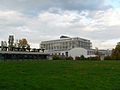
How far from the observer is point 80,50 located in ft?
529

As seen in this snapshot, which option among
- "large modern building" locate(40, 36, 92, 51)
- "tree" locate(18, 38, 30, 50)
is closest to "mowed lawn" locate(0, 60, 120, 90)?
"tree" locate(18, 38, 30, 50)

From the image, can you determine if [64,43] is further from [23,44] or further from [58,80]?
[58,80]

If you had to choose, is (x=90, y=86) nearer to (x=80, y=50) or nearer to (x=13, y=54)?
(x=13, y=54)

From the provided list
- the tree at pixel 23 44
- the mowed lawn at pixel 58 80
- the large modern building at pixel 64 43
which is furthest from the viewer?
the large modern building at pixel 64 43

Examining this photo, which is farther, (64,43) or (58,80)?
(64,43)

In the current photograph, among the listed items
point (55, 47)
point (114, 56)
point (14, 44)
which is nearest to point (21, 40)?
point (14, 44)

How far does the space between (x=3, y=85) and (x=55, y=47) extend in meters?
177

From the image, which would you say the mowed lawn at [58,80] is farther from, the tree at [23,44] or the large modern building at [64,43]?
the large modern building at [64,43]

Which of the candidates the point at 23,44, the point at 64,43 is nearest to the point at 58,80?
the point at 23,44

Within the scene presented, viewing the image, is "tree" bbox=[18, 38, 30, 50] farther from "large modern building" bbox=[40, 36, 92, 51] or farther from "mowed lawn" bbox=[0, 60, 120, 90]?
"mowed lawn" bbox=[0, 60, 120, 90]

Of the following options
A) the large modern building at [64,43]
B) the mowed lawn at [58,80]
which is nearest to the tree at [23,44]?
the large modern building at [64,43]

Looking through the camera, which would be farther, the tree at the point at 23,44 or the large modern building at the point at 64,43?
the large modern building at the point at 64,43

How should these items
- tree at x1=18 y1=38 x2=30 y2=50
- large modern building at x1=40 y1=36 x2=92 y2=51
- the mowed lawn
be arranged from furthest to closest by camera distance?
large modern building at x1=40 y1=36 x2=92 y2=51
tree at x1=18 y1=38 x2=30 y2=50
the mowed lawn

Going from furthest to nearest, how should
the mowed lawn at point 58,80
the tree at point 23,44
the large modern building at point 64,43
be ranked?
1. the large modern building at point 64,43
2. the tree at point 23,44
3. the mowed lawn at point 58,80
